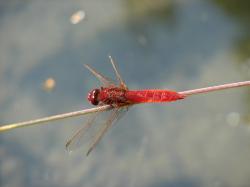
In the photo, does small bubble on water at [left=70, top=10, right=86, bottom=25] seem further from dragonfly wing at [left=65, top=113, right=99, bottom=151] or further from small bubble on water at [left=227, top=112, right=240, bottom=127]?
dragonfly wing at [left=65, top=113, right=99, bottom=151]

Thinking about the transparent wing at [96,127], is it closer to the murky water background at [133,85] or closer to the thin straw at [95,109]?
the thin straw at [95,109]

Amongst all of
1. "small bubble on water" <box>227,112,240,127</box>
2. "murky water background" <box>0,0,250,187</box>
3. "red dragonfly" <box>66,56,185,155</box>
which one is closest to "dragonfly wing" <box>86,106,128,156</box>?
"red dragonfly" <box>66,56,185,155</box>

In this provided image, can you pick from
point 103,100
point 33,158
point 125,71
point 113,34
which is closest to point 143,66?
point 125,71

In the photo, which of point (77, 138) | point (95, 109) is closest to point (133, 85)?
point (77, 138)

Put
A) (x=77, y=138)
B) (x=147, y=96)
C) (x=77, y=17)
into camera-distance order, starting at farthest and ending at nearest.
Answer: (x=77, y=17)
(x=77, y=138)
(x=147, y=96)

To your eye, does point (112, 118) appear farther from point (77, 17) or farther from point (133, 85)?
point (77, 17)

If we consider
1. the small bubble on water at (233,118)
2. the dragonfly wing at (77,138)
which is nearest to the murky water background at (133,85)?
the small bubble on water at (233,118)

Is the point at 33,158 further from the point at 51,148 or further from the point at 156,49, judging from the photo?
the point at 156,49
